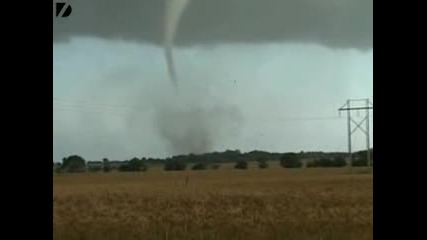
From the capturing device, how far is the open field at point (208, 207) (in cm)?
1329

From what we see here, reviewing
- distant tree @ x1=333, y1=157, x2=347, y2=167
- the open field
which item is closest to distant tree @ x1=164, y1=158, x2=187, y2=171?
the open field

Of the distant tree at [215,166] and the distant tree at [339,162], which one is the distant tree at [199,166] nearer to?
the distant tree at [215,166]

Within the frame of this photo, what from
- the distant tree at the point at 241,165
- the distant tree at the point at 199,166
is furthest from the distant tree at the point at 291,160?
the distant tree at the point at 199,166

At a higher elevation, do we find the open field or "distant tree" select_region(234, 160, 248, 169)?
"distant tree" select_region(234, 160, 248, 169)

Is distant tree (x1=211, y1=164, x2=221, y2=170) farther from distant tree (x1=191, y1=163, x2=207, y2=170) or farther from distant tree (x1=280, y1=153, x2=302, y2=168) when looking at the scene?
distant tree (x1=280, y1=153, x2=302, y2=168)

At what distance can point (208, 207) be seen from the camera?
689 inches

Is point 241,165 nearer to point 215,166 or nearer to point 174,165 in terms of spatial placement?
point 215,166

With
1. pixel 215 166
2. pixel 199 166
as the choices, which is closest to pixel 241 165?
pixel 215 166

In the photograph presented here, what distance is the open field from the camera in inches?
523

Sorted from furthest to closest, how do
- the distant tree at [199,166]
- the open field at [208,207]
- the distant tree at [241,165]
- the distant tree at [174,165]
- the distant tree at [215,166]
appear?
the distant tree at [241,165] < the distant tree at [215,166] < the distant tree at [199,166] < the distant tree at [174,165] < the open field at [208,207]
